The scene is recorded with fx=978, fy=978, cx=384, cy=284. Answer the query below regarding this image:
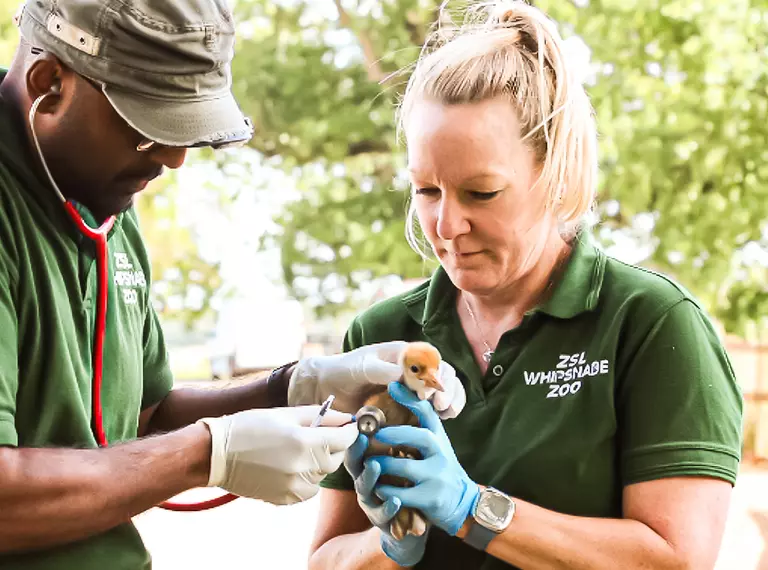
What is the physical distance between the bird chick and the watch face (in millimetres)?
100

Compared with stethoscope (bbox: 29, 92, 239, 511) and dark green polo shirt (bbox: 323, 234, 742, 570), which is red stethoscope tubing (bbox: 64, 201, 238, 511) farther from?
dark green polo shirt (bbox: 323, 234, 742, 570)

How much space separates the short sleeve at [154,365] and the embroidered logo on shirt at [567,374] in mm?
765

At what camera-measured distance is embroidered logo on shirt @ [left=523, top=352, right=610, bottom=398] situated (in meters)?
1.58

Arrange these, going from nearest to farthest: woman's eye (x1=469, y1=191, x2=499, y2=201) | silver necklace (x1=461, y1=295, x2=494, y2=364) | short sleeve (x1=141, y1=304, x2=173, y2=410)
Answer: woman's eye (x1=469, y1=191, x2=499, y2=201), silver necklace (x1=461, y1=295, x2=494, y2=364), short sleeve (x1=141, y1=304, x2=173, y2=410)

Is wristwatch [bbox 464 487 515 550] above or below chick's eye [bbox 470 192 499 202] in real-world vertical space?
below

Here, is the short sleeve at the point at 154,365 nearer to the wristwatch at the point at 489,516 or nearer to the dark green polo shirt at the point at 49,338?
the dark green polo shirt at the point at 49,338

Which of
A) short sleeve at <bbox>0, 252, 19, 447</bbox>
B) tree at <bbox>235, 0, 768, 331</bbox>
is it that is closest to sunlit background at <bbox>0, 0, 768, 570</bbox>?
tree at <bbox>235, 0, 768, 331</bbox>

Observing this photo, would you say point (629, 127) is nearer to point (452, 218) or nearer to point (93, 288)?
point (452, 218)

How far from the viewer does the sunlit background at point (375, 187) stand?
4793 millimetres

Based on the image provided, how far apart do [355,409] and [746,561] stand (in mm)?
3955

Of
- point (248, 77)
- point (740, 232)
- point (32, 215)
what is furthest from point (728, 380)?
point (248, 77)

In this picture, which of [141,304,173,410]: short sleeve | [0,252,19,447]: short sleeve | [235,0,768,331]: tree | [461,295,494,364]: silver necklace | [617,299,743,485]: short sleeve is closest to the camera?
[0,252,19,447]: short sleeve

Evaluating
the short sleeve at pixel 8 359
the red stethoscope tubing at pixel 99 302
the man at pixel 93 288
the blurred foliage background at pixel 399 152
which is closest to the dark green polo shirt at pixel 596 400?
the man at pixel 93 288

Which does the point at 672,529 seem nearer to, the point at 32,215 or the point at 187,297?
the point at 32,215
